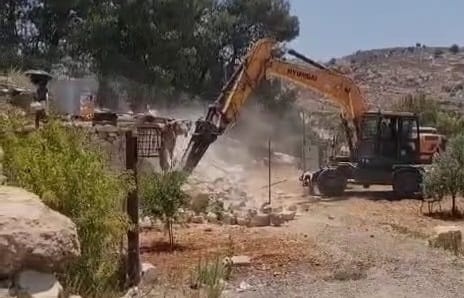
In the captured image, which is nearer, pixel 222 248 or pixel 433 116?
pixel 222 248

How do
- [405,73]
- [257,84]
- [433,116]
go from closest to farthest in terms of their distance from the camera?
1. [257,84]
2. [433,116]
3. [405,73]

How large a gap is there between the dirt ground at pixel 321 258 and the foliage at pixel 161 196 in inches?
21.3

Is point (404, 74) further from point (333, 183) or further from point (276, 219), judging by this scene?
point (276, 219)

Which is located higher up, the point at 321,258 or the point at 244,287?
the point at 321,258

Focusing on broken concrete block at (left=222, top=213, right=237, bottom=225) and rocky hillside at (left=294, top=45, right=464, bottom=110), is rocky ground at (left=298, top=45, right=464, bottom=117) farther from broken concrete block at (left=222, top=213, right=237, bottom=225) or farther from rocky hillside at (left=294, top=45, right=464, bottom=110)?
broken concrete block at (left=222, top=213, right=237, bottom=225)

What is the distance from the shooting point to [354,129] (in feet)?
82.6

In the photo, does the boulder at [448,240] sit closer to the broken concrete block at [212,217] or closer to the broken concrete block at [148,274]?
the broken concrete block at [212,217]

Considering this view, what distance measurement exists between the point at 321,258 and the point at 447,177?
8.62 meters

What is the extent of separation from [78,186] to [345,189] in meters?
17.8

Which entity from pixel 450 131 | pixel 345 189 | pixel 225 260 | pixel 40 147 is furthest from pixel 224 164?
pixel 40 147

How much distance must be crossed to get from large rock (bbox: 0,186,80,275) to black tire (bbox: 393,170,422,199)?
1832cm

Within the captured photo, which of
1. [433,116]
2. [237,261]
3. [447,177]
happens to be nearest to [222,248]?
[237,261]

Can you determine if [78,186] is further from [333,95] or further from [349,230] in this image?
[333,95]

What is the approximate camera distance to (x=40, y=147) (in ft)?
28.7
